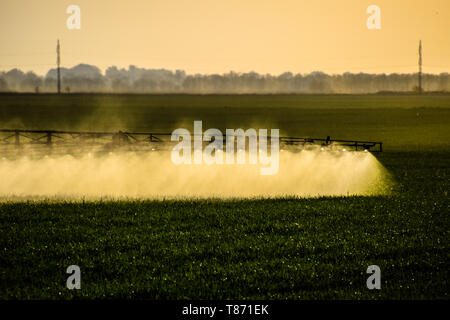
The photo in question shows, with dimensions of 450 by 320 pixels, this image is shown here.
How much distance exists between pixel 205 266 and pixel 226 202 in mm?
8920

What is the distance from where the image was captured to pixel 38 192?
24.0 metres

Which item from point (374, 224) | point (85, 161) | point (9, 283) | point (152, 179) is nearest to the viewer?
point (9, 283)

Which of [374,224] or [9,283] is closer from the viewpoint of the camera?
[9,283]

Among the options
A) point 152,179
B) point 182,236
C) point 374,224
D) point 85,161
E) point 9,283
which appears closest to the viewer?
point 9,283

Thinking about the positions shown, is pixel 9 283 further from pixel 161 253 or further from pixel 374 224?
pixel 374 224

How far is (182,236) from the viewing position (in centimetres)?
1495

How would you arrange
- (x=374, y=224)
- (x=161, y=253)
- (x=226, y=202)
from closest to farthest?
1. (x=161, y=253)
2. (x=374, y=224)
3. (x=226, y=202)
